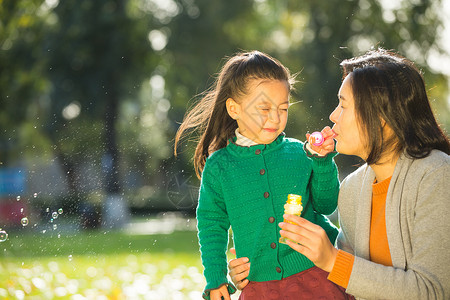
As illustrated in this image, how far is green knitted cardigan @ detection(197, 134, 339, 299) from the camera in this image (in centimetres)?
263

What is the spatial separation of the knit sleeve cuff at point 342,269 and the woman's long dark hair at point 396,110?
1.46 ft

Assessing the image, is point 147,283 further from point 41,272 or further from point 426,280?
point 426,280

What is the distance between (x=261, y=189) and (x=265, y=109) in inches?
14.5

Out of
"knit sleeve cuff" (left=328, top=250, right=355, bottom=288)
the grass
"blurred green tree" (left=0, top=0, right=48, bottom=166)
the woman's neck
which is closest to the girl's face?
the woman's neck

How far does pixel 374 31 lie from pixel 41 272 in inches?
524

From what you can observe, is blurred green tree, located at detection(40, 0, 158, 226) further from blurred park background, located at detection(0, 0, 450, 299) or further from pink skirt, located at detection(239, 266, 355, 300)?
pink skirt, located at detection(239, 266, 355, 300)

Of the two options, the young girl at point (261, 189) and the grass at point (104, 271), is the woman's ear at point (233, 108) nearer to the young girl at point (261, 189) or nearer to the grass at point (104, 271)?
the young girl at point (261, 189)

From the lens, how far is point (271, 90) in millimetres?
2779

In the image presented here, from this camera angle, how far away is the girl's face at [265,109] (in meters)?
2.75

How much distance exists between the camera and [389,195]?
92.8 inches

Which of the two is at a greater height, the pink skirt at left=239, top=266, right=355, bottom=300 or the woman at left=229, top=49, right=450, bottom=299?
the woman at left=229, top=49, right=450, bottom=299

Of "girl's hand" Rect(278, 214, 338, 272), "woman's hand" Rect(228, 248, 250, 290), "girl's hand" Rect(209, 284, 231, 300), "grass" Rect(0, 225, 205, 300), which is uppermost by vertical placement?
"girl's hand" Rect(278, 214, 338, 272)

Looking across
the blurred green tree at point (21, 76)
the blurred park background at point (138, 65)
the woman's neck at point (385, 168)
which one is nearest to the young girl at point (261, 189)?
the woman's neck at point (385, 168)

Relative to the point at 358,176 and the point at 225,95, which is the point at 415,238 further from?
the point at 225,95
